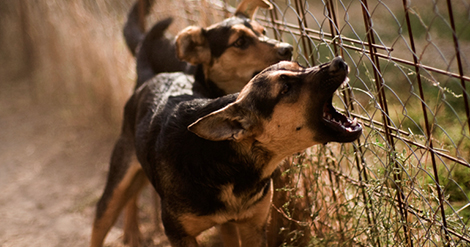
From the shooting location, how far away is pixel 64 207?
5.23 meters

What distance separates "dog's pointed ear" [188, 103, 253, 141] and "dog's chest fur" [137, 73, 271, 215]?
199 mm

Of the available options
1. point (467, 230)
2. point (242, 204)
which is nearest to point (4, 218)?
point (242, 204)

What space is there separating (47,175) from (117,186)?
257 cm

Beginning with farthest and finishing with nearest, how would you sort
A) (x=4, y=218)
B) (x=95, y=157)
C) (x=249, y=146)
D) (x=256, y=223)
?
1. (x=95, y=157)
2. (x=4, y=218)
3. (x=256, y=223)
4. (x=249, y=146)

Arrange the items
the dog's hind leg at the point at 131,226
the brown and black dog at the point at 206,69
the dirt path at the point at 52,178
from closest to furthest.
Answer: the brown and black dog at the point at 206,69 < the dog's hind leg at the point at 131,226 < the dirt path at the point at 52,178

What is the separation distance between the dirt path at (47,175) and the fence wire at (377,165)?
2106mm

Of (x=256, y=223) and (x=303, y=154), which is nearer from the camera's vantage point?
(x=256, y=223)

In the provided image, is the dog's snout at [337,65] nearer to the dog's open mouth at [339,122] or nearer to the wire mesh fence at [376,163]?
the dog's open mouth at [339,122]

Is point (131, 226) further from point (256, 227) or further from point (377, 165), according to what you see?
point (377, 165)

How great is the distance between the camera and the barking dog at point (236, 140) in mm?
2520

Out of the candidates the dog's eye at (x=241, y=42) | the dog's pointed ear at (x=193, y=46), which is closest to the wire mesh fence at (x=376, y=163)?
the dog's eye at (x=241, y=42)

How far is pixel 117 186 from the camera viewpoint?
377 centimetres

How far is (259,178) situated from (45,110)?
5.71 m

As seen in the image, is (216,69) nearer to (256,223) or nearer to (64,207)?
(256,223)
